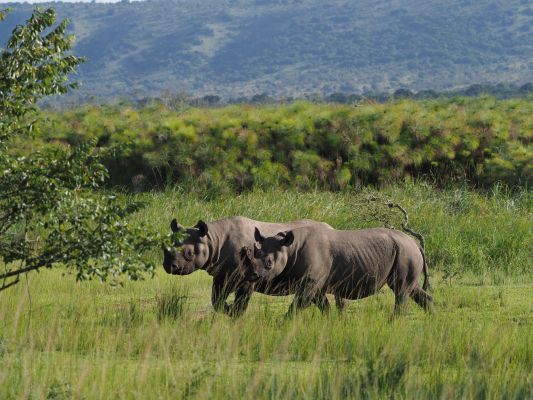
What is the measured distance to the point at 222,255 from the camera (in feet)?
35.9

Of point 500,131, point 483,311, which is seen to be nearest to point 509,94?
point 500,131

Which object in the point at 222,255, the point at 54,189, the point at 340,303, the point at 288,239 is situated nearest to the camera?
the point at 54,189

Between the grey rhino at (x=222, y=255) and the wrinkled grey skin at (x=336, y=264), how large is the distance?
0.33 metres

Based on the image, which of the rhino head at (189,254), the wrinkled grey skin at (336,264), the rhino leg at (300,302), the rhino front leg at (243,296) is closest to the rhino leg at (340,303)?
the wrinkled grey skin at (336,264)

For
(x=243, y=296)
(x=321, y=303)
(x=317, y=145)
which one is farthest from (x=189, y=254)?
(x=317, y=145)

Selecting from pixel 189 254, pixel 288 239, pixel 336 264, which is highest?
pixel 288 239

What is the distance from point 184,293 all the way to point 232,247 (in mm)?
1029

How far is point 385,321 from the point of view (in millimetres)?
9102

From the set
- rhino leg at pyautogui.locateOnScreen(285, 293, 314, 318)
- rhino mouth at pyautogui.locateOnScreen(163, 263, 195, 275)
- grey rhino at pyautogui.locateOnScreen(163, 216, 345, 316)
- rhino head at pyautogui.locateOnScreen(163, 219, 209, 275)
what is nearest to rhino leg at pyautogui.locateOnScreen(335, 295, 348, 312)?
grey rhino at pyautogui.locateOnScreen(163, 216, 345, 316)

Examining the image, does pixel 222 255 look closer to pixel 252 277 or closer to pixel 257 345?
pixel 252 277

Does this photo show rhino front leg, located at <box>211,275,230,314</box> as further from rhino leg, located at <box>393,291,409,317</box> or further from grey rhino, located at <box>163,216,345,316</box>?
rhino leg, located at <box>393,291,409,317</box>

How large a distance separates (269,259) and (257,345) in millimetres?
1543

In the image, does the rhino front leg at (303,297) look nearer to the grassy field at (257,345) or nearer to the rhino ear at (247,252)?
the grassy field at (257,345)

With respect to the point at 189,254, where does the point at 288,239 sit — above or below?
above
